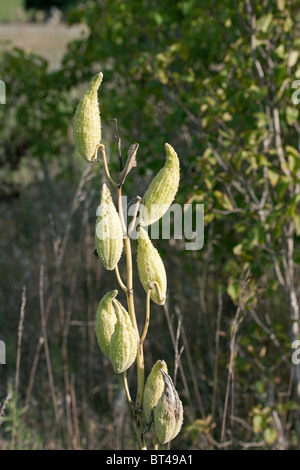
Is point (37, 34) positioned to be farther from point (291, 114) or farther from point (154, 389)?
point (154, 389)

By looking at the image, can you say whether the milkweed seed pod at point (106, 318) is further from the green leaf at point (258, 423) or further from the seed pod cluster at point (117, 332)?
the green leaf at point (258, 423)

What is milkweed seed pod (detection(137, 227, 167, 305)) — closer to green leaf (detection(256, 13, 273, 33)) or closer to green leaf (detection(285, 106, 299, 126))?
green leaf (detection(285, 106, 299, 126))

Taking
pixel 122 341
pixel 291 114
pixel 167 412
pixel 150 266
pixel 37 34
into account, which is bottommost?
pixel 167 412

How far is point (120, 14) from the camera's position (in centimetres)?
262

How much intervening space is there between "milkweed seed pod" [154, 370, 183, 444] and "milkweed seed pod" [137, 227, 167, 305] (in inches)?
5.0

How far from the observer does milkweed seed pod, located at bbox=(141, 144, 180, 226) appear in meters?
0.94

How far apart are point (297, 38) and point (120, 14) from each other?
94 cm

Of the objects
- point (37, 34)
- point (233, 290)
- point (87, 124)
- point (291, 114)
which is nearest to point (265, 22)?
point (291, 114)

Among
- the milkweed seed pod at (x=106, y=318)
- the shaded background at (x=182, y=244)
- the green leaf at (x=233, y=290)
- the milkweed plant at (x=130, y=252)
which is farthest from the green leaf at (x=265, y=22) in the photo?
the milkweed seed pod at (x=106, y=318)

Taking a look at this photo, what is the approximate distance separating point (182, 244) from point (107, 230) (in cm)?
198

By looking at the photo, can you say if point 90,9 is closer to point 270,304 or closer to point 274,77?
point 274,77

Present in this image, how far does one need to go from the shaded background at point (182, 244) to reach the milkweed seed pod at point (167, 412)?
0.41 metres

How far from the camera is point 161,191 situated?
94 centimetres

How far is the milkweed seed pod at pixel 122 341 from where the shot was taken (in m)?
0.92
